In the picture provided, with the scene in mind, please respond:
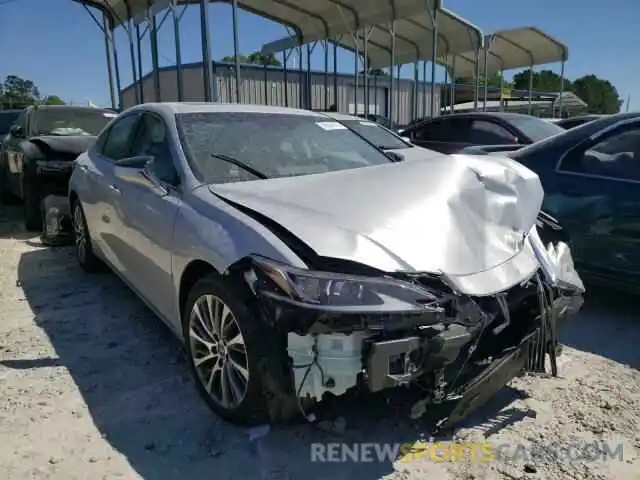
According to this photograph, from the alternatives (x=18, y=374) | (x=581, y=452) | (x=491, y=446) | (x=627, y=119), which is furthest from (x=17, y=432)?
(x=627, y=119)

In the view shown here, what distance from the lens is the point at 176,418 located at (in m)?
2.64

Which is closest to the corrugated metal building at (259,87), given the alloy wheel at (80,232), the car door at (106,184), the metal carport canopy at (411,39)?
the metal carport canopy at (411,39)

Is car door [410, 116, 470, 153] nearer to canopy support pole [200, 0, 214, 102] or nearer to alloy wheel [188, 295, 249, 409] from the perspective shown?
canopy support pole [200, 0, 214, 102]

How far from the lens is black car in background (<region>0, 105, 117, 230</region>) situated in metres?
6.37

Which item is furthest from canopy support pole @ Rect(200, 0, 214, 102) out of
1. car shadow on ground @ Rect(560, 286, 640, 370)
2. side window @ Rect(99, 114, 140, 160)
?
car shadow on ground @ Rect(560, 286, 640, 370)

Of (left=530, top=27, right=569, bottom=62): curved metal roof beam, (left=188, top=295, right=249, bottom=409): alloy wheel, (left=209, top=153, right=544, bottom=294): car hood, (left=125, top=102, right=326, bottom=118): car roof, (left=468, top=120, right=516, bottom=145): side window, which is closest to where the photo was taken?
(left=209, top=153, right=544, bottom=294): car hood

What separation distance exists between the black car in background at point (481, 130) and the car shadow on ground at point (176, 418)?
17.2 feet

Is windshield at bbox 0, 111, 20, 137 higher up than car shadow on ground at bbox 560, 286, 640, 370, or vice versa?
windshield at bbox 0, 111, 20, 137

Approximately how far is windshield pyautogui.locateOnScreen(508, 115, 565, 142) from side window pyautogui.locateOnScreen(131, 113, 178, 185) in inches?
218

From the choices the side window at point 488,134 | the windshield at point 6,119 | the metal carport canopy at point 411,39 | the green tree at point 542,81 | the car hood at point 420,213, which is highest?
the green tree at point 542,81

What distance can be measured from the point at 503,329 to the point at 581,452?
64 cm

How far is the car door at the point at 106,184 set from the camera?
3.91 meters

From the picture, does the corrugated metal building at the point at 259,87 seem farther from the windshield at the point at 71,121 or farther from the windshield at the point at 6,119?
the windshield at the point at 71,121

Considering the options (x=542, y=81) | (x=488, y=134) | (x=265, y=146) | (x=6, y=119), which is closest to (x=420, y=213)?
(x=265, y=146)
